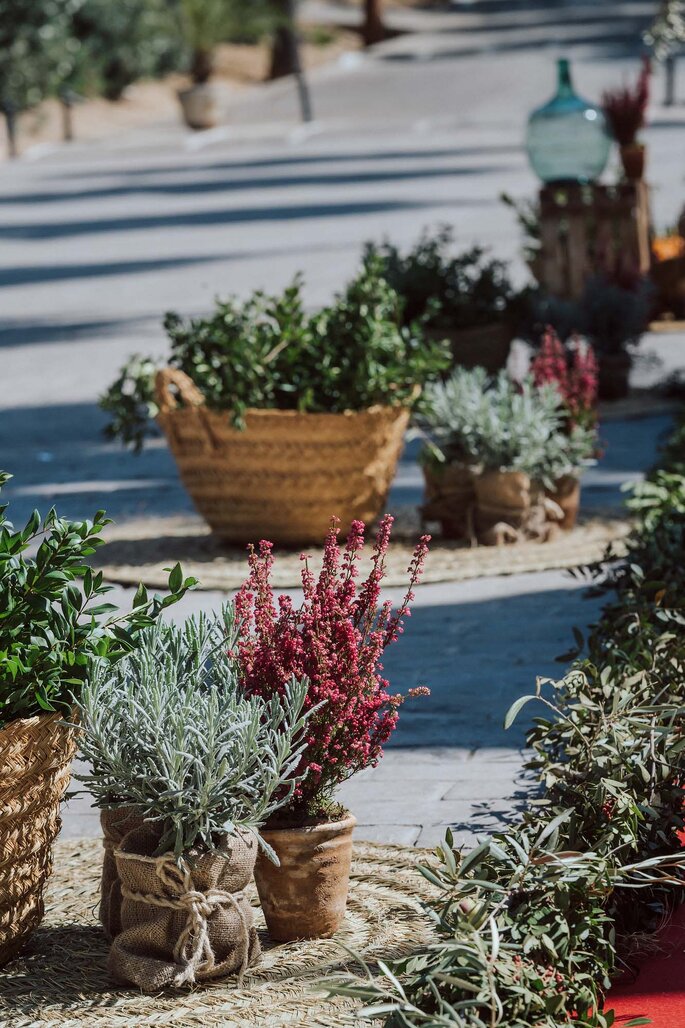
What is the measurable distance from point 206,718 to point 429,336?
6.42m

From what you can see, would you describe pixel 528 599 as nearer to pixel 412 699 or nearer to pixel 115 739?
pixel 412 699

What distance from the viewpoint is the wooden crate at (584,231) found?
35.0 feet

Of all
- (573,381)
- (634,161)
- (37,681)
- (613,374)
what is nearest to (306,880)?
(37,681)

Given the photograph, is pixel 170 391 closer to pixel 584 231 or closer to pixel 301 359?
pixel 301 359

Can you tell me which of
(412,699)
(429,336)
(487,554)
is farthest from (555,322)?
(412,699)

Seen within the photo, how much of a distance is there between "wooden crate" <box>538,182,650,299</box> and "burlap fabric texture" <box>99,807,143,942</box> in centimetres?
782

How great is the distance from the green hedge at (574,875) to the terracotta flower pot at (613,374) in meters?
5.82

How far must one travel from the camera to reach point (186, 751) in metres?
3.08

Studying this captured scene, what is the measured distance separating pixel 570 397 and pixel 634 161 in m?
4.29

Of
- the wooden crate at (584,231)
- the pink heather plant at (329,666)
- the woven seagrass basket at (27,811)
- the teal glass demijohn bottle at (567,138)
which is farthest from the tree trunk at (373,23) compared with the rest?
the woven seagrass basket at (27,811)

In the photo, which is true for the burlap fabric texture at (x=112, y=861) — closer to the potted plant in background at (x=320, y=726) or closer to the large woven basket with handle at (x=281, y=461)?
the potted plant in background at (x=320, y=726)

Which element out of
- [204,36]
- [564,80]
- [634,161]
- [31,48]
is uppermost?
[204,36]

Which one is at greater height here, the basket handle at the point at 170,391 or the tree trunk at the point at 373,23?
the tree trunk at the point at 373,23

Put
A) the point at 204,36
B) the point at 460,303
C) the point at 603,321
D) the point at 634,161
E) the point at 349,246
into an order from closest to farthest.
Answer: the point at 460,303 < the point at 603,321 < the point at 634,161 < the point at 349,246 < the point at 204,36
